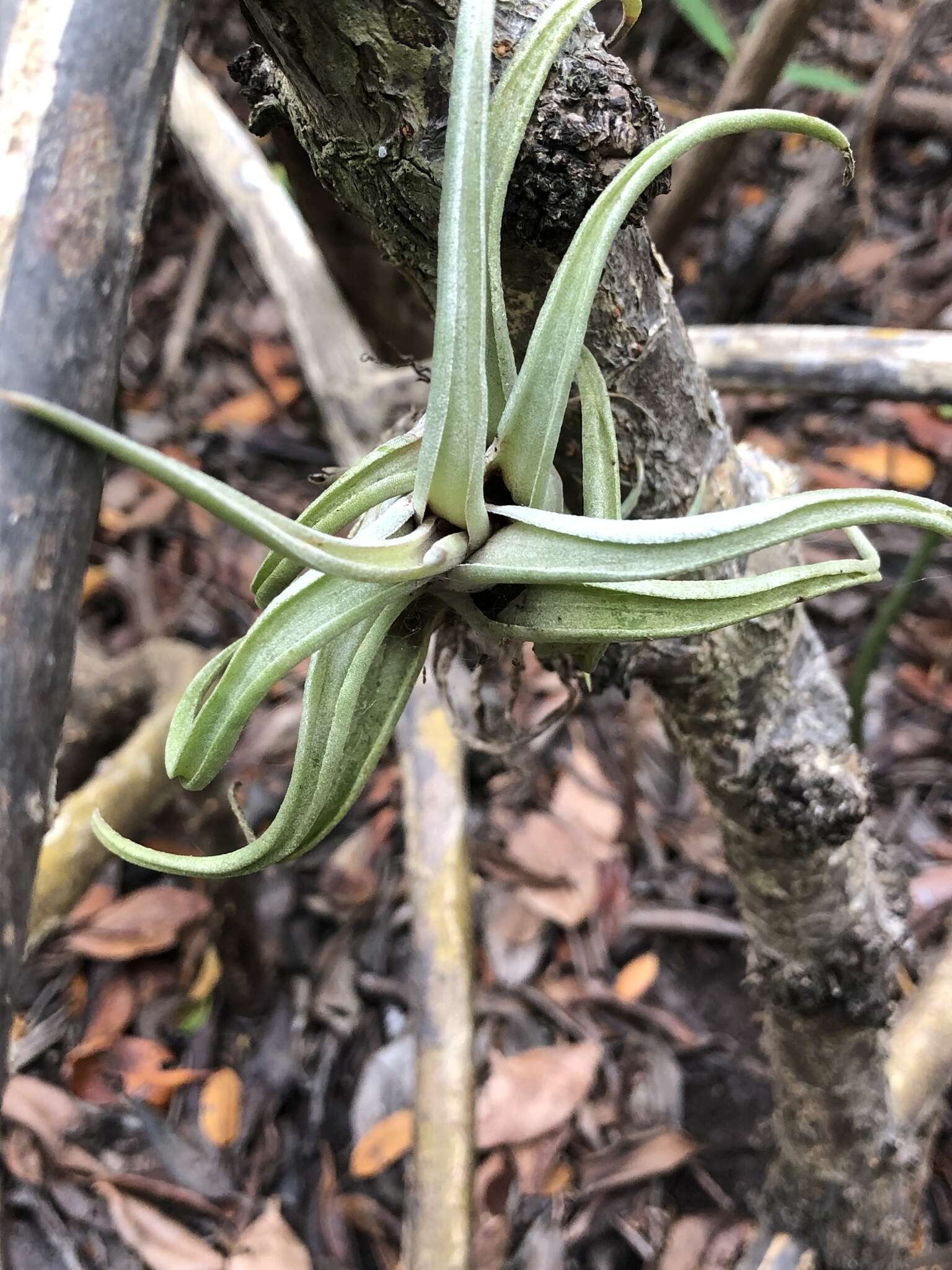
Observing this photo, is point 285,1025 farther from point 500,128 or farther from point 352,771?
point 500,128

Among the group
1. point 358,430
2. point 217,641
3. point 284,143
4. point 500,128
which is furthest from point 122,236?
point 217,641

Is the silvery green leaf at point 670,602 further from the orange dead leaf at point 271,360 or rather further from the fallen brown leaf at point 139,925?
the orange dead leaf at point 271,360

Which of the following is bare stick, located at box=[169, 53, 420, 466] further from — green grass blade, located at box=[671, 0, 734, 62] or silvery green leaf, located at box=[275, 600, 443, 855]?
silvery green leaf, located at box=[275, 600, 443, 855]

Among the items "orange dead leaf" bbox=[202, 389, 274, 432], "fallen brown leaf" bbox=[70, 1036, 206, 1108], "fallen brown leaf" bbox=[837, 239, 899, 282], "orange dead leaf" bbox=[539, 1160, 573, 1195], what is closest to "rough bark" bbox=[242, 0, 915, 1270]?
"orange dead leaf" bbox=[539, 1160, 573, 1195]

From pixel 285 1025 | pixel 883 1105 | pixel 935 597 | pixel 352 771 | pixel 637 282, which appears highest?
pixel 637 282

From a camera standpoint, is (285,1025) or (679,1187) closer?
(679,1187)

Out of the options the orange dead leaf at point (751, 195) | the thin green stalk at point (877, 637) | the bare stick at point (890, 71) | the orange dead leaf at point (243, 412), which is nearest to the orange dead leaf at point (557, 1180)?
the thin green stalk at point (877, 637)

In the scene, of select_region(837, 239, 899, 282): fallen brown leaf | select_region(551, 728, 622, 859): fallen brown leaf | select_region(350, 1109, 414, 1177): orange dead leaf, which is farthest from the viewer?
select_region(837, 239, 899, 282): fallen brown leaf
